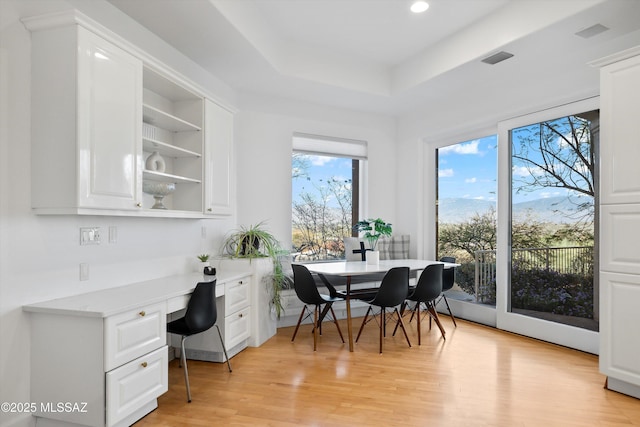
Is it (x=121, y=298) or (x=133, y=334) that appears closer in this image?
(x=133, y=334)

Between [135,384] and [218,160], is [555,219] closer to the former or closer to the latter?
[218,160]

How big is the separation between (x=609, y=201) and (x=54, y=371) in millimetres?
3871

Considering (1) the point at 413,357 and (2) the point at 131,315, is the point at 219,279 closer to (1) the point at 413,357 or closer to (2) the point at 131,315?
(2) the point at 131,315

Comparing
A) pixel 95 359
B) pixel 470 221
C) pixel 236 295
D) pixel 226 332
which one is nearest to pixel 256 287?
pixel 236 295

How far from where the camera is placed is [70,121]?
2.20 metres

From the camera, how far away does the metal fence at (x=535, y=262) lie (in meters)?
3.72

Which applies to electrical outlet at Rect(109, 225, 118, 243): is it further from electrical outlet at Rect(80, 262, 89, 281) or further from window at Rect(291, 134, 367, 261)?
window at Rect(291, 134, 367, 261)

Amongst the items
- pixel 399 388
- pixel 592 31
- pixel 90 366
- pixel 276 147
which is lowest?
pixel 399 388

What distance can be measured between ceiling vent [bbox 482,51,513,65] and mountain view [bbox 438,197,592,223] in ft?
4.98

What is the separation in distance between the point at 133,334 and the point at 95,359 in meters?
0.23

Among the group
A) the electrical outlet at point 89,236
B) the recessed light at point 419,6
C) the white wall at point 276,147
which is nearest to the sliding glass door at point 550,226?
the recessed light at point 419,6

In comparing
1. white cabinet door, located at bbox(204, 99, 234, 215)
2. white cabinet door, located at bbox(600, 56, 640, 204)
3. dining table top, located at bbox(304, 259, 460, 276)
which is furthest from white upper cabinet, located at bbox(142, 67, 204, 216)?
white cabinet door, located at bbox(600, 56, 640, 204)

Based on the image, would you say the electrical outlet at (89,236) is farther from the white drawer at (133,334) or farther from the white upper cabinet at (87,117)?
the white drawer at (133,334)

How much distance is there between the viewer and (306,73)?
439 cm
